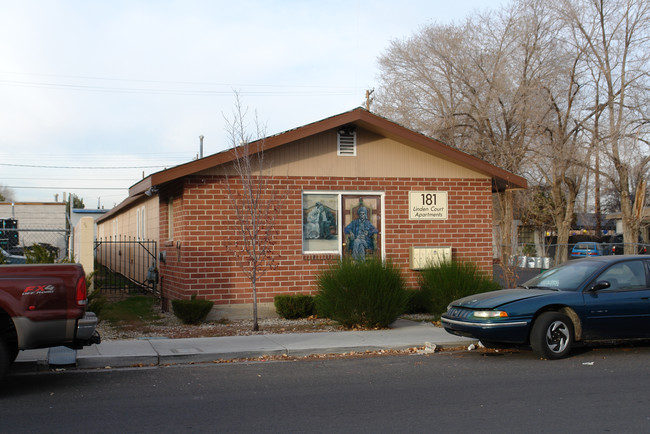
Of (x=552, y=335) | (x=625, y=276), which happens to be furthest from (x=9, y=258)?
(x=625, y=276)

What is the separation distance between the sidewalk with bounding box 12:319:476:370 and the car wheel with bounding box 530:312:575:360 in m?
1.62

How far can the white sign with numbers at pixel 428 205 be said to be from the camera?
1488cm

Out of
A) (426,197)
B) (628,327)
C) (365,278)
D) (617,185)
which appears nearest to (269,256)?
(365,278)

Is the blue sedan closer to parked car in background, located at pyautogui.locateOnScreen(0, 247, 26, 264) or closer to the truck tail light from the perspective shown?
the truck tail light

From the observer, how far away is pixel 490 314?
9.20 metres

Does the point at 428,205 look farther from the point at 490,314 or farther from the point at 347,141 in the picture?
the point at 490,314

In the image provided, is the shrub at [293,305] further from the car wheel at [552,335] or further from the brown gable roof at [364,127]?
the car wheel at [552,335]

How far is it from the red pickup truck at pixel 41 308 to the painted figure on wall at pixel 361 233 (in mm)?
7672

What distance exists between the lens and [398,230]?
14.8 m

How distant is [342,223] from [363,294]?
280 centimetres

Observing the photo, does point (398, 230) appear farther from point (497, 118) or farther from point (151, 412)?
point (497, 118)

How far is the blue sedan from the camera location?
9.16 m

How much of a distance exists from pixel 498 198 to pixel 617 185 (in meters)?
5.76

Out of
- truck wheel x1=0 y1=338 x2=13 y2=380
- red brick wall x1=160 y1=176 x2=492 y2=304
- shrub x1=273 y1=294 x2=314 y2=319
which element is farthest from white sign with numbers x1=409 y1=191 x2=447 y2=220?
truck wheel x1=0 y1=338 x2=13 y2=380
